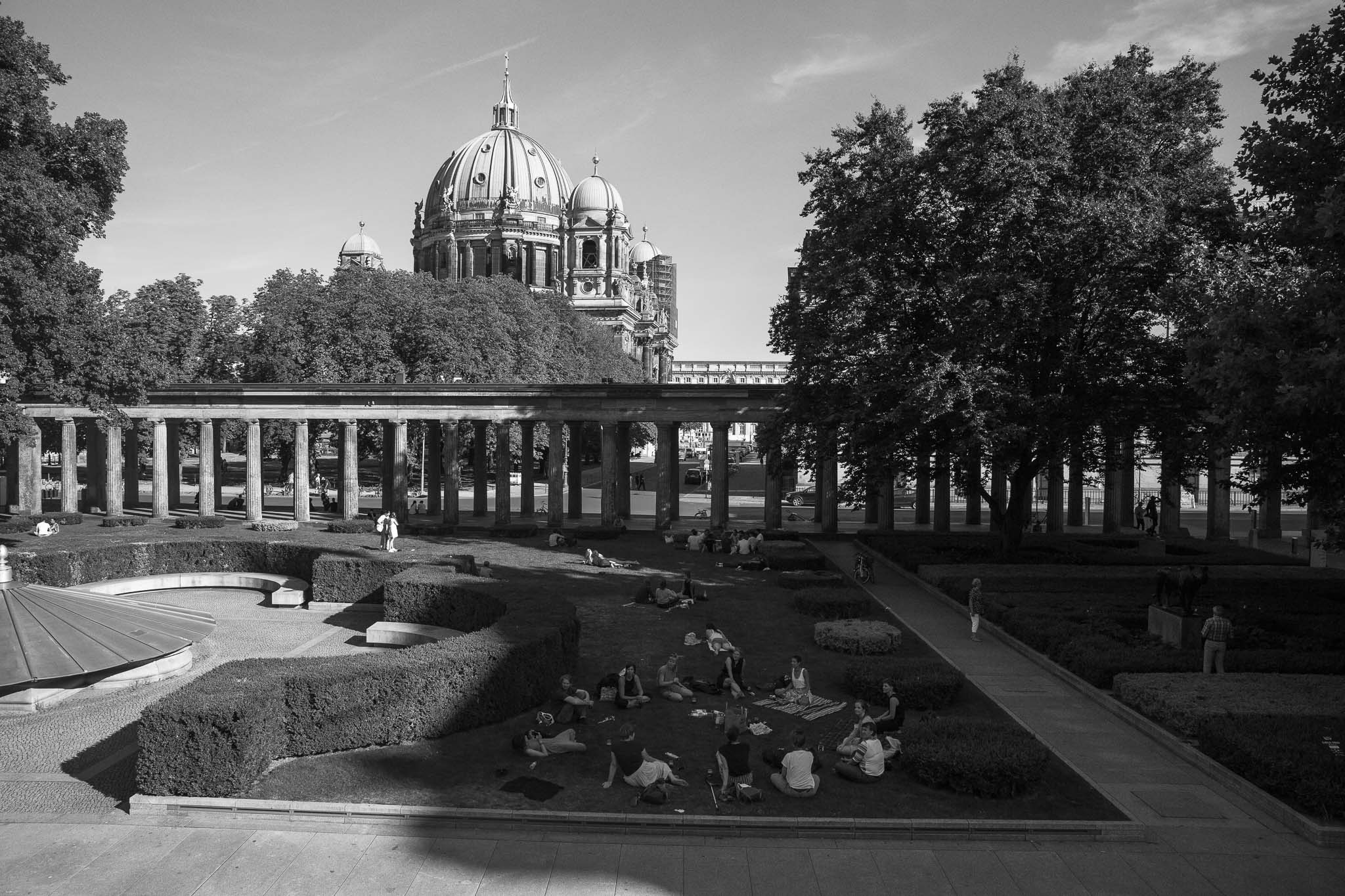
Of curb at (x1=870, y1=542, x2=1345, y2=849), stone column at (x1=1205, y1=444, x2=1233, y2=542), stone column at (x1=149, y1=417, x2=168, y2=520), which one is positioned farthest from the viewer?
stone column at (x1=149, y1=417, x2=168, y2=520)

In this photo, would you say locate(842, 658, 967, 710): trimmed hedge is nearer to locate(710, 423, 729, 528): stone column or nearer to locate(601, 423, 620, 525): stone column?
locate(710, 423, 729, 528): stone column

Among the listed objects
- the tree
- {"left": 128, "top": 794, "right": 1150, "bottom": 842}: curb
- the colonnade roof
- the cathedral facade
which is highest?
the cathedral facade

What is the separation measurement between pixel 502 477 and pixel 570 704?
112ft

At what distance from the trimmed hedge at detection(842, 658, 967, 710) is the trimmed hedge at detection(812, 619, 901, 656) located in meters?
3.20

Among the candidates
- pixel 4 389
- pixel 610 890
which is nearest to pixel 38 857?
pixel 610 890

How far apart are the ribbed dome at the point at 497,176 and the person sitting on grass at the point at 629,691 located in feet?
495

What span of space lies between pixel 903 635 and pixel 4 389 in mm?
32904

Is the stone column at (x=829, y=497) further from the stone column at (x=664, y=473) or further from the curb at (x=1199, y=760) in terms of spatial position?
the curb at (x=1199, y=760)

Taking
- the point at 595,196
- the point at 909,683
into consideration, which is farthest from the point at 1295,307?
the point at 595,196

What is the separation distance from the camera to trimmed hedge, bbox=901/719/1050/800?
16297mm

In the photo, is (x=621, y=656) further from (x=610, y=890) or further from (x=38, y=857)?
(x=38, y=857)

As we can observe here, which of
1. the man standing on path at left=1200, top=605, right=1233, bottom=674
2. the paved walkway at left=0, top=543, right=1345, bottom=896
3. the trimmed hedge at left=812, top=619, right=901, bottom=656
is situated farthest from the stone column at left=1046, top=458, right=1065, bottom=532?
the paved walkway at left=0, top=543, right=1345, bottom=896

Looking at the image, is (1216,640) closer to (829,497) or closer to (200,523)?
(829,497)

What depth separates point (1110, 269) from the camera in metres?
34.5
